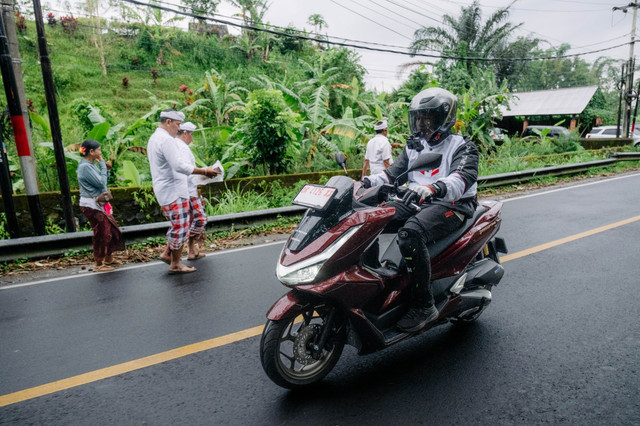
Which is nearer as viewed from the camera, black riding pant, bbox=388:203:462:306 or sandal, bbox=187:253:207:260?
black riding pant, bbox=388:203:462:306

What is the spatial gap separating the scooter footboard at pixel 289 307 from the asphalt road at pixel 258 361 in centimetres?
61

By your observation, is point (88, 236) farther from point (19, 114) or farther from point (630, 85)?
point (630, 85)

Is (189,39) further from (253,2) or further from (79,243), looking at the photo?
(79,243)

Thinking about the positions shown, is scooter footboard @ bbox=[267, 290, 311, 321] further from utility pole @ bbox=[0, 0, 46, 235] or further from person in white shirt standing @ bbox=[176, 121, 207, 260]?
utility pole @ bbox=[0, 0, 46, 235]

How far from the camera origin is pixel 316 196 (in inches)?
119

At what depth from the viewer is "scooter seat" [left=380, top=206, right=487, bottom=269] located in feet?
10.9

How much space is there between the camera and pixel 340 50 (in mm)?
21562

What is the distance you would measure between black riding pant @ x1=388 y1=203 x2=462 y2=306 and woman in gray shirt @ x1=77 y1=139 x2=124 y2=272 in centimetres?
452

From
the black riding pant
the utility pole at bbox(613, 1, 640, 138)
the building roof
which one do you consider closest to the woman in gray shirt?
the black riding pant

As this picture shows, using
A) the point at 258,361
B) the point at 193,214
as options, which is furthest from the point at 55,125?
the point at 258,361

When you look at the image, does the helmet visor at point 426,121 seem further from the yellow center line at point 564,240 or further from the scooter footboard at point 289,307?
the yellow center line at point 564,240

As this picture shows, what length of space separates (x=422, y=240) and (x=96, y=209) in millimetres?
4786

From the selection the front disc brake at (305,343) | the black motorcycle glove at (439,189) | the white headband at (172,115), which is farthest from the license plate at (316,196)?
the white headband at (172,115)

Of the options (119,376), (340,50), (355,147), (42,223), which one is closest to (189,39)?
(340,50)
